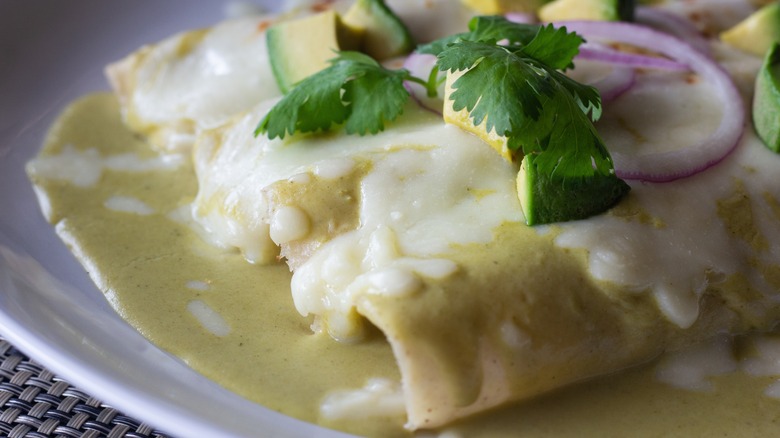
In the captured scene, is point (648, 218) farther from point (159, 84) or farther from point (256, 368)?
point (159, 84)

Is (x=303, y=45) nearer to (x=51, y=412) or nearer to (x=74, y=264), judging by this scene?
(x=74, y=264)

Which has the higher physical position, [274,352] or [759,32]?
[274,352]

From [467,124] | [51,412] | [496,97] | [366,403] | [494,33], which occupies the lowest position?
[366,403]

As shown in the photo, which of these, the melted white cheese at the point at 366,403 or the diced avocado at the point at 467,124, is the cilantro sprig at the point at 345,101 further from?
the melted white cheese at the point at 366,403

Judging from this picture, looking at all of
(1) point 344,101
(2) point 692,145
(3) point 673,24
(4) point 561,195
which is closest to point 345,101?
(1) point 344,101

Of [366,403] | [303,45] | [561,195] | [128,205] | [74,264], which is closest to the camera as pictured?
[366,403]

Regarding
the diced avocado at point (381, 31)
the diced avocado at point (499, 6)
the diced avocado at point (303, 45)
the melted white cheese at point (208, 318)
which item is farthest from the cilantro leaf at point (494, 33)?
the melted white cheese at point (208, 318)
